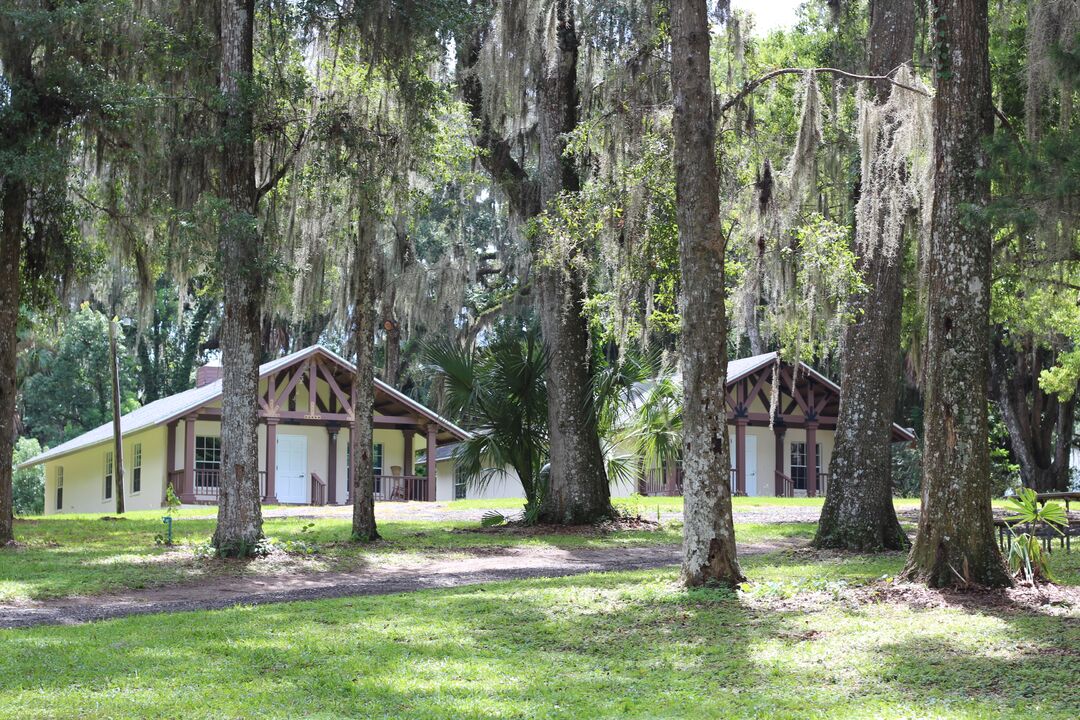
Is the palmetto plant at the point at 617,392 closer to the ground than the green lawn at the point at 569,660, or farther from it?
farther from it

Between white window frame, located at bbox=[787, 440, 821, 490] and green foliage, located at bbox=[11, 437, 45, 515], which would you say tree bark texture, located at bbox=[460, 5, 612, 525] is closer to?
white window frame, located at bbox=[787, 440, 821, 490]

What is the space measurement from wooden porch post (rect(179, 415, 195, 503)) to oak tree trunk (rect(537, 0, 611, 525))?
13.6 meters

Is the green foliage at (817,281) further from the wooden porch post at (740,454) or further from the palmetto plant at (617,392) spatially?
the wooden porch post at (740,454)

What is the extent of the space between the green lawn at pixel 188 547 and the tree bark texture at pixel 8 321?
841mm

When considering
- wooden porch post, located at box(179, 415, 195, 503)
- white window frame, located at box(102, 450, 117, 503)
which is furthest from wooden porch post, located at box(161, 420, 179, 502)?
white window frame, located at box(102, 450, 117, 503)

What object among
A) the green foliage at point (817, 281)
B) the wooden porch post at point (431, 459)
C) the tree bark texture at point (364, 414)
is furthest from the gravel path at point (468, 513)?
the green foliage at point (817, 281)

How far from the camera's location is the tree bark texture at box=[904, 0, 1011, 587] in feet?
28.6

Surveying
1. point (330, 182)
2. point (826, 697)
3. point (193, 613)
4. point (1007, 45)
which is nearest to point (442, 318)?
point (330, 182)

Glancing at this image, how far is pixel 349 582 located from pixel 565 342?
23.3ft

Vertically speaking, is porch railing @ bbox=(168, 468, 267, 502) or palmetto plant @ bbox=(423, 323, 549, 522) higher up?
palmetto plant @ bbox=(423, 323, 549, 522)

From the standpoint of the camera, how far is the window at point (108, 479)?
32.7m

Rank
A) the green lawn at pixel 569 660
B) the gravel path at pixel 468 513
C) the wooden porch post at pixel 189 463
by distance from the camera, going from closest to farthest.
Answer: the green lawn at pixel 569 660 < the gravel path at pixel 468 513 < the wooden porch post at pixel 189 463

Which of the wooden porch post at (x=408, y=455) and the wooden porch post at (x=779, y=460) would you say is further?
the wooden porch post at (x=779, y=460)

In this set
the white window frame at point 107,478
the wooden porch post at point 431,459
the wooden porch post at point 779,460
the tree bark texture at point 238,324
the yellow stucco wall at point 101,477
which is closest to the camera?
the tree bark texture at point 238,324
